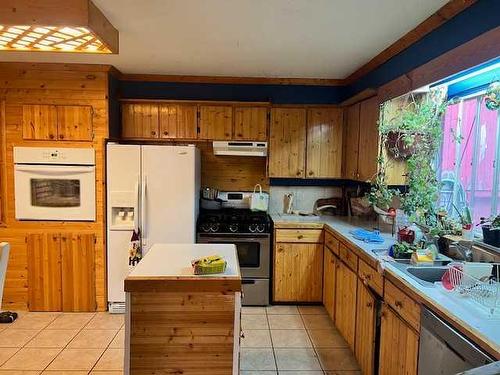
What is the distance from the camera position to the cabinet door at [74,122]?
3.69m

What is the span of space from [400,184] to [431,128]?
0.61m

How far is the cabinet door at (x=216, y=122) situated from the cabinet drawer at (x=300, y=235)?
48.4 inches

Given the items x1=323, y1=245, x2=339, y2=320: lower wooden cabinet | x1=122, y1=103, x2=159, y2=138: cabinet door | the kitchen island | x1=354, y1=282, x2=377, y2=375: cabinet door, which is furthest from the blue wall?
the kitchen island

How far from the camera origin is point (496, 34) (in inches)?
73.2

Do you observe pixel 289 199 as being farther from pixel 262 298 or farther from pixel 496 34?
pixel 496 34

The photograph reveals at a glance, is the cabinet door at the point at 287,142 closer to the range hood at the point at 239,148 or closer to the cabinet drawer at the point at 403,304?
the range hood at the point at 239,148

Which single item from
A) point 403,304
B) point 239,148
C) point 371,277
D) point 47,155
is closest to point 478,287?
point 403,304

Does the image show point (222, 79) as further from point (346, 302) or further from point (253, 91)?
point (346, 302)

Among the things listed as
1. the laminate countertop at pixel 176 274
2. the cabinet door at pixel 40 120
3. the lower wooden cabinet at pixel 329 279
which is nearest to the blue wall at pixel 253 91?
the cabinet door at pixel 40 120

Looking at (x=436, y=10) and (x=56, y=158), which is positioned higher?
(x=436, y=10)

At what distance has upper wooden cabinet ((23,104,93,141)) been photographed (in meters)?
3.67

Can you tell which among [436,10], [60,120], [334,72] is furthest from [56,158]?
[436,10]

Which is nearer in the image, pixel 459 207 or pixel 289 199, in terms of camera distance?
pixel 459 207

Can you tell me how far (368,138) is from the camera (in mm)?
3504
